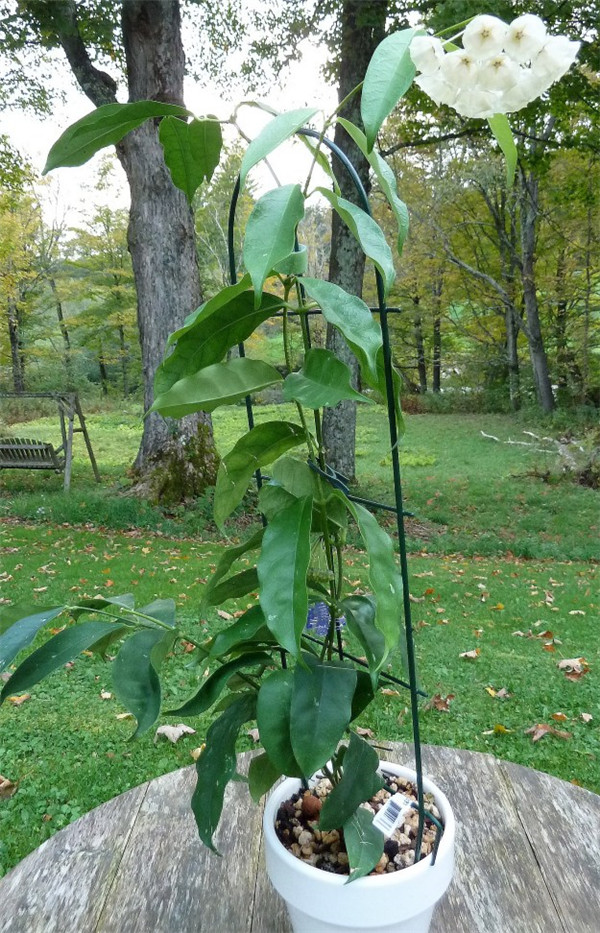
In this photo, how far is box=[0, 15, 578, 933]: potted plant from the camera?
0.50 meters

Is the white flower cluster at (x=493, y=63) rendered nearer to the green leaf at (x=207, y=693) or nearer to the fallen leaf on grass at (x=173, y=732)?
the green leaf at (x=207, y=693)

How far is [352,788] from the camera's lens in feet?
2.26

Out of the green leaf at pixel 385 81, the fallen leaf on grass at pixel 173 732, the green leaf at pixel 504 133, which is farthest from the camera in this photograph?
the fallen leaf on grass at pixel 173 732

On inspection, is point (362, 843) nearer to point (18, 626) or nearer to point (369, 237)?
point (18, 626)

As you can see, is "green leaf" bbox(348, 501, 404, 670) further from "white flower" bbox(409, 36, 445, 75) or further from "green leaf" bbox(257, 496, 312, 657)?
"white flower" bbox(409, 36, 445, 75)

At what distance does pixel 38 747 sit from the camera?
2098 mm

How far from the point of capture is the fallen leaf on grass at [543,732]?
2.13 m

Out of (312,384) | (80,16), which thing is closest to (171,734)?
(312,384)

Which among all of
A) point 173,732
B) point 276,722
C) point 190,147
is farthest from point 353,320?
point 173,732

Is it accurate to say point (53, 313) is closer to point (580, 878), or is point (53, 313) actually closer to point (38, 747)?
point (38, 747)

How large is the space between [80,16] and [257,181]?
8.64 meters

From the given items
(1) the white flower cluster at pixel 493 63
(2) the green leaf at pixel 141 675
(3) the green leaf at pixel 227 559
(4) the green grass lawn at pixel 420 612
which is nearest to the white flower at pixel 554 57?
(1) the white flower cluster at pixel 493 63

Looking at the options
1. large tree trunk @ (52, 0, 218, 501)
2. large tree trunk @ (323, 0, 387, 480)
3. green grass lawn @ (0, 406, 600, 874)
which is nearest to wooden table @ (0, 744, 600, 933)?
green grass lawn @ (0, 406, 600, 874)

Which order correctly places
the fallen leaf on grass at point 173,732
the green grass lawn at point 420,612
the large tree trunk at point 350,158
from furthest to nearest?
1. the large tree trunk at point 350,158
2. the fallen leaf on grass at point 173,732
3. the green grass lawn at point 420,612
